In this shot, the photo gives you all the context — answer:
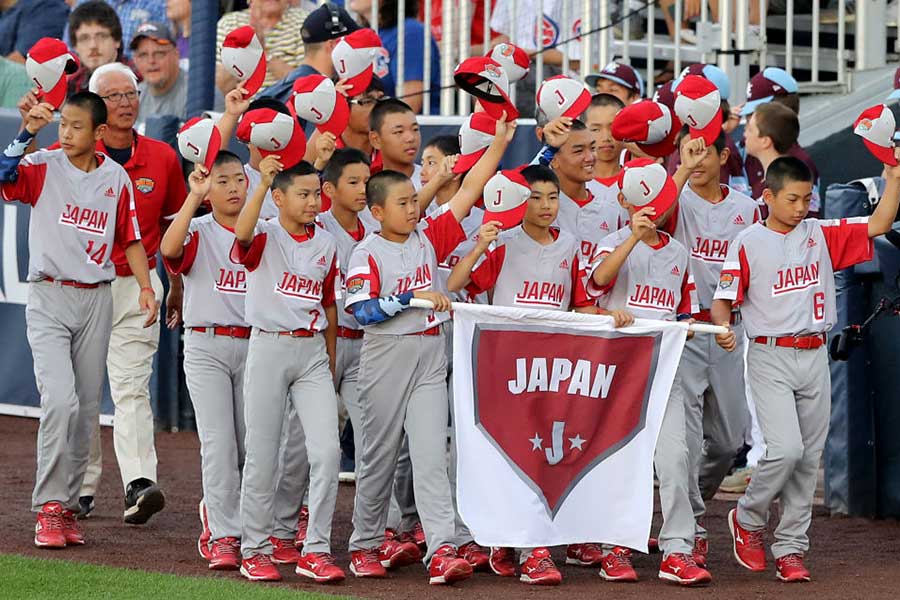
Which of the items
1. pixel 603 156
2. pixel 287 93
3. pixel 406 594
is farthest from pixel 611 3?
pixel 406 594

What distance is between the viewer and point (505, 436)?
263 inches

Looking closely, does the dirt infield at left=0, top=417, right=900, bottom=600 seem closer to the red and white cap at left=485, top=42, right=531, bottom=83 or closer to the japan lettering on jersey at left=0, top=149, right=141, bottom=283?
the japan lettering on jersey at left=0, top=149, right=141, bottom=283

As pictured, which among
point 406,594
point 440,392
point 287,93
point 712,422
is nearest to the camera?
point 406,594

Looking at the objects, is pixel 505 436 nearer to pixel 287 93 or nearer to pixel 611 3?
pixel 287 93

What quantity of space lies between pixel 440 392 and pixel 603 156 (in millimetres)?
1611

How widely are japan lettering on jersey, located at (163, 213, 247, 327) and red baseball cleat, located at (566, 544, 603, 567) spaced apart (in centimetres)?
170

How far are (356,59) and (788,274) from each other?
225cm

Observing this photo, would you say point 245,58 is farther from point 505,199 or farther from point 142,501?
point 142,501

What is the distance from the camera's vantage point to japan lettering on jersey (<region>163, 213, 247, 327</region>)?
22.9ft

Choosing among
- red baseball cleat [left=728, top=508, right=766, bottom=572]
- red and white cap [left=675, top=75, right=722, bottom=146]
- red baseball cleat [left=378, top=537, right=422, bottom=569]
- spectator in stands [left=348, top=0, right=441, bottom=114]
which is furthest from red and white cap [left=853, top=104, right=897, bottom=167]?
spectator in stands [left=348, top=0, right=441, bottom=114]

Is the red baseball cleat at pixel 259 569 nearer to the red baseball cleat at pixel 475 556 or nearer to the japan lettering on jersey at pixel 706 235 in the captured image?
→ the red baseball cleat at pixel 475 556

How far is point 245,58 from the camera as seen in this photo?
7219mm

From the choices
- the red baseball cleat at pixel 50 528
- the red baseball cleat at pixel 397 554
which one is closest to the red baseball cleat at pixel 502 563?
the red baseball cleat at pixel 397 554

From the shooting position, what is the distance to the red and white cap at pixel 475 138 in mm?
6977
